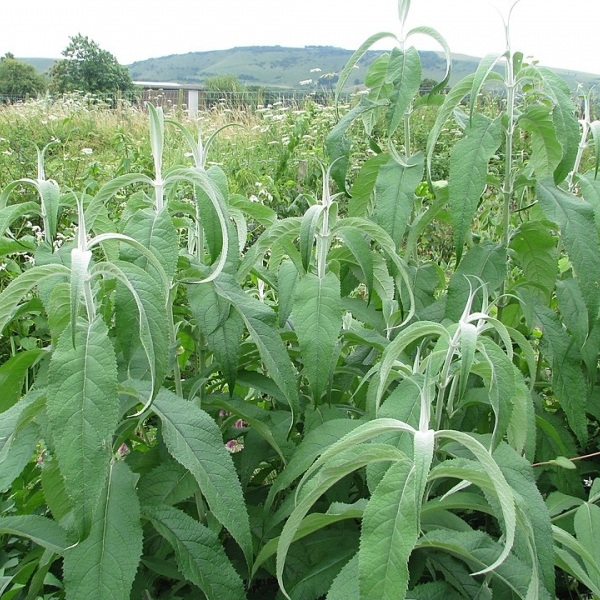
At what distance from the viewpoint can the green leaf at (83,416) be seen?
952 mm

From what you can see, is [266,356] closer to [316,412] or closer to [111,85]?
[316,412]

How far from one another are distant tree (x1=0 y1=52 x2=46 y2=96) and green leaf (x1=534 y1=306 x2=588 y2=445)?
155 ft

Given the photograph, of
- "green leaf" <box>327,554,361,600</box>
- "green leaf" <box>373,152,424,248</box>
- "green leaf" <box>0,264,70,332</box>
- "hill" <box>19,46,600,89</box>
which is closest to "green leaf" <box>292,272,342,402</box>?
"green leaf" <box>373,152,424,248</box>

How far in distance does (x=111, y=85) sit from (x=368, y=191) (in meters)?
47.5

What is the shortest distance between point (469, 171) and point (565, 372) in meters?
0.52

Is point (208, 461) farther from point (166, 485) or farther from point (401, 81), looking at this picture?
point (401, 81)

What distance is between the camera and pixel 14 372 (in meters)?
1.42

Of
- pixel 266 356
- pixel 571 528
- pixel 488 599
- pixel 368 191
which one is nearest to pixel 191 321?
pixel 266 356

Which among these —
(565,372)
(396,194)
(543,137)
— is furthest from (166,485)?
(543,137)

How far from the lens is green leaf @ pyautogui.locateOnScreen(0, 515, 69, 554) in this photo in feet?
3.98

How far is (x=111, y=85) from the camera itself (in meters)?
45.6

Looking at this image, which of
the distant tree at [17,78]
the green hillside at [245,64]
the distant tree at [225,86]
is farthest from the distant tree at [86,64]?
the green hillside at [245,64]

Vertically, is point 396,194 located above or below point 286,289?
above

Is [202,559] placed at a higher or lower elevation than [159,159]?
lower
